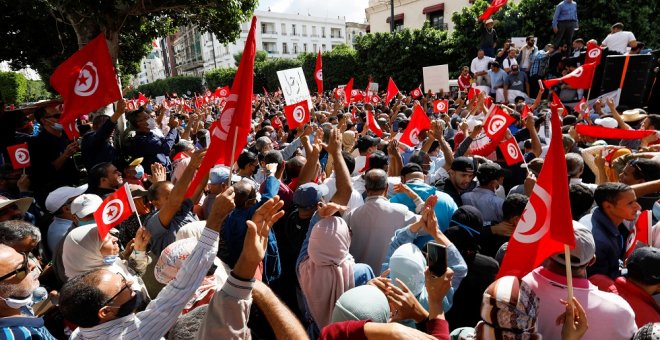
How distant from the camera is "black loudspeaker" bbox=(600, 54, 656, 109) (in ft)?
29.2

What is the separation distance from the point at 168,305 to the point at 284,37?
72.8 meters

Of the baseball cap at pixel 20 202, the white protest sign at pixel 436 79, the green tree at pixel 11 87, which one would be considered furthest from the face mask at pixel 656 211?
the green tree at pixel 11 87

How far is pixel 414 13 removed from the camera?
33.2 m

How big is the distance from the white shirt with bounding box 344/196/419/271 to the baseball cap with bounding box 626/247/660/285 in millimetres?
1332

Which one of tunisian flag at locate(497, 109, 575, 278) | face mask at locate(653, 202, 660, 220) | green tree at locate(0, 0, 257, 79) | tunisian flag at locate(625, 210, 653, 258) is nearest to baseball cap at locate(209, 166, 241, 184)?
tunisian flag at locate(497, 109, 575, 278)

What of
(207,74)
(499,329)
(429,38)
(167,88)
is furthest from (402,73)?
(167,88)

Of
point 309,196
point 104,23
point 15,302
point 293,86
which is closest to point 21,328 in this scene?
point 15,302

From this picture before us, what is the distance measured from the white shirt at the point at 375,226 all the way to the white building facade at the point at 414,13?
28.2 m

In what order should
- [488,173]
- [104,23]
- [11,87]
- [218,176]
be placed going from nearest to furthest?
[488,173]
[218,176]
[104,23]
[11,87]

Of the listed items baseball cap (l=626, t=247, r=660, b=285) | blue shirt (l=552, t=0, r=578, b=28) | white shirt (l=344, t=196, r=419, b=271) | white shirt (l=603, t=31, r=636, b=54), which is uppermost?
blue shirt (l=552, t=0, r=578, b=28)

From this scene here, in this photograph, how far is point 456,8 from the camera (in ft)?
98.7

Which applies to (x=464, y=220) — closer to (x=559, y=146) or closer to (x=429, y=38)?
(x=559, y=146)

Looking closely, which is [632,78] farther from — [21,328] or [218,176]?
[21,328]

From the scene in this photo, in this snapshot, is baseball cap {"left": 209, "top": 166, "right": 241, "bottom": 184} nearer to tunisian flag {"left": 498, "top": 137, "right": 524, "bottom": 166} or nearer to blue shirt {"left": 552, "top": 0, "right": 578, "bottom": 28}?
tunisian flag {"left": 498, "top": 137, "right": 524, "bottom": 166}
